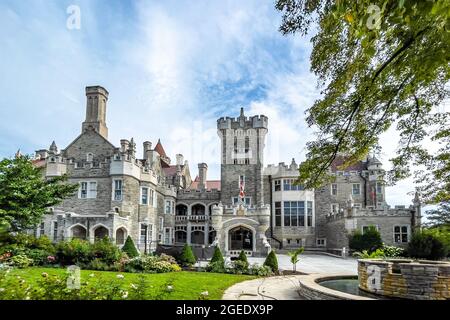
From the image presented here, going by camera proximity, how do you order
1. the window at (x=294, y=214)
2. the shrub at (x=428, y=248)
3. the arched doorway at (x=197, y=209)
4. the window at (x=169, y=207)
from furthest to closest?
the arched doorway at (x=197, y=209)
the window at (x=169, y=207)
the window at (x=294, y=214)
the shrub at (x=428, y=248)

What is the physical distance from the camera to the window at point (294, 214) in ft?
110

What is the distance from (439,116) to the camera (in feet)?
28.7

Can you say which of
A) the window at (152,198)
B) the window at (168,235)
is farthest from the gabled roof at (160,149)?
the window at (152,198)

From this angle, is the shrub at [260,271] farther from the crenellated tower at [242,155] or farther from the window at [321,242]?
the crenellated tower at [242,155]

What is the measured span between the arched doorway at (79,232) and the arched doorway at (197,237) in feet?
46.1

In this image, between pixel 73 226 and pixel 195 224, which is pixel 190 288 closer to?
pixel 73 226

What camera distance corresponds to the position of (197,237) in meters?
37.6

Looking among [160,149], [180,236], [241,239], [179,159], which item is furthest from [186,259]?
[160,149]

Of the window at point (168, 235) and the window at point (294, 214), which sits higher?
the window at point (294, 214)

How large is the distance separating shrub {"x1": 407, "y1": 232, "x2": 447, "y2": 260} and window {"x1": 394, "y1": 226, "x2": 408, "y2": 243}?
460 cm

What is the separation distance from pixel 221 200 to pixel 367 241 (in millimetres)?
14674

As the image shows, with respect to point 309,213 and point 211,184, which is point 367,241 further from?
point 211,184

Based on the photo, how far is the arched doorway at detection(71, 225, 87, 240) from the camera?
967 inches
